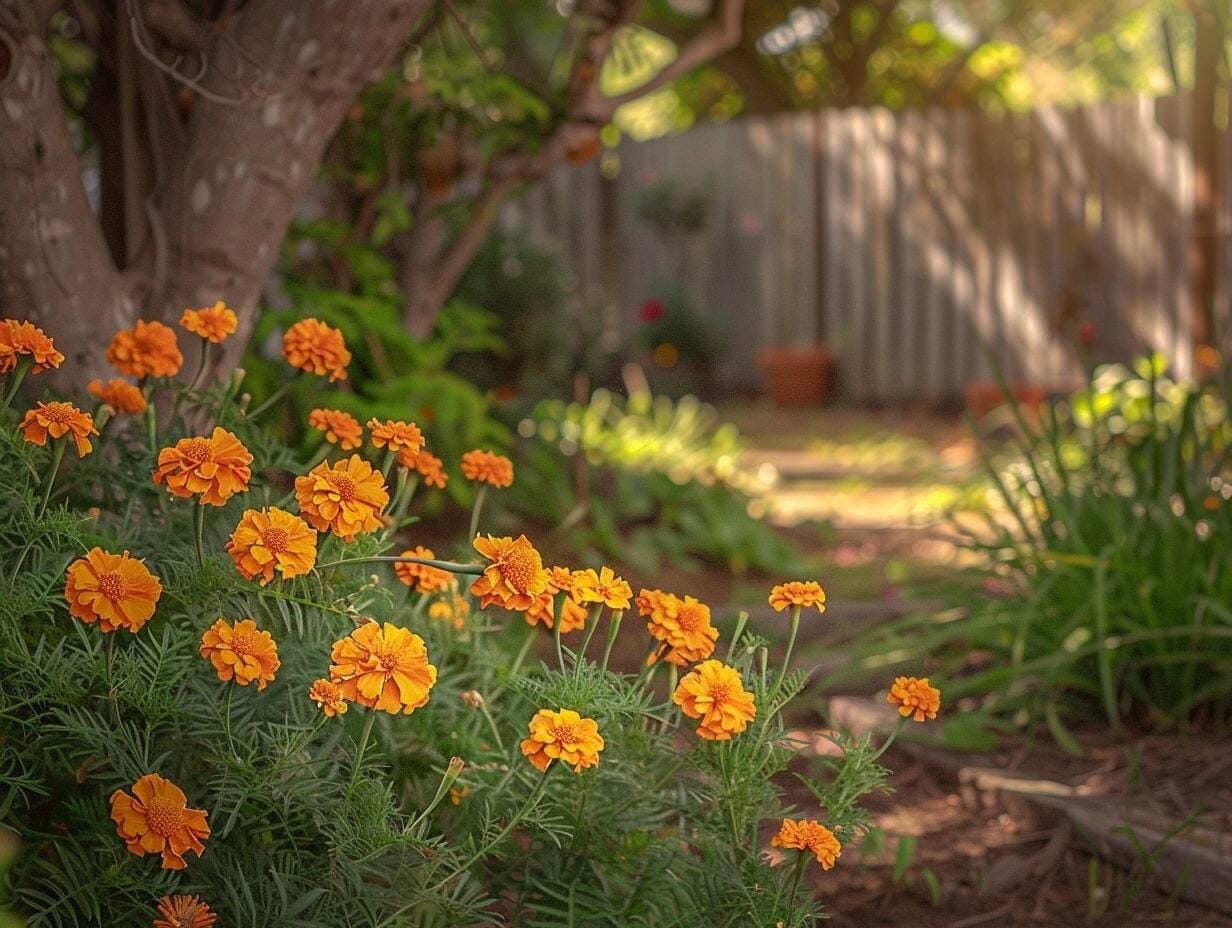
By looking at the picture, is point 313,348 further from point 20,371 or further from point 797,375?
point 797,375

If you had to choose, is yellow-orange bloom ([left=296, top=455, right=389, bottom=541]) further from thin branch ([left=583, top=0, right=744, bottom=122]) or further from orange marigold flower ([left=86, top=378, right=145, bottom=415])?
thin branch ([left=583, top=0, right=744, bottom=122])

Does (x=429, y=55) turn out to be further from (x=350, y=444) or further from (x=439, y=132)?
(x=350, y=444)

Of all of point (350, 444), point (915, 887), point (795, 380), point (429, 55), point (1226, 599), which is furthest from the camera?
point (795, 380)

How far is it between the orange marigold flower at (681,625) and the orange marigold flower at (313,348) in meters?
0.53

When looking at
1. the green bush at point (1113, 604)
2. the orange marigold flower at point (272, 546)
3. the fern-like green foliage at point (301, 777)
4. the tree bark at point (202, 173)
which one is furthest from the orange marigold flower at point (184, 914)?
the green bush at point (1113, 604)

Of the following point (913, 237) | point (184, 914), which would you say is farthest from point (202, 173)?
point (913, 237)

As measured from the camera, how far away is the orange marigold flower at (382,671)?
1261mm

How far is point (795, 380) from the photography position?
9.60 metres

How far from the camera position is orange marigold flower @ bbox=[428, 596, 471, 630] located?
1988 mm

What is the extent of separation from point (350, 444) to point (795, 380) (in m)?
8.05

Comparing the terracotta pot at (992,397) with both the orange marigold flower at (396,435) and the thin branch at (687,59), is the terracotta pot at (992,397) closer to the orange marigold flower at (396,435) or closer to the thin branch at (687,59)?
the thin branch at (687,59)

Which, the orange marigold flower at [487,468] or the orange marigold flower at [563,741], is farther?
the orange marigold flower at [487,468]

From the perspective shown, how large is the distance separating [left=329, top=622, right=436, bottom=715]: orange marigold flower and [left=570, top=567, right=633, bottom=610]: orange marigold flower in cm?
24

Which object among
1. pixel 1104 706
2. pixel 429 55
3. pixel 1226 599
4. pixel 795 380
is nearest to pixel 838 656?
pixel 1104 706
